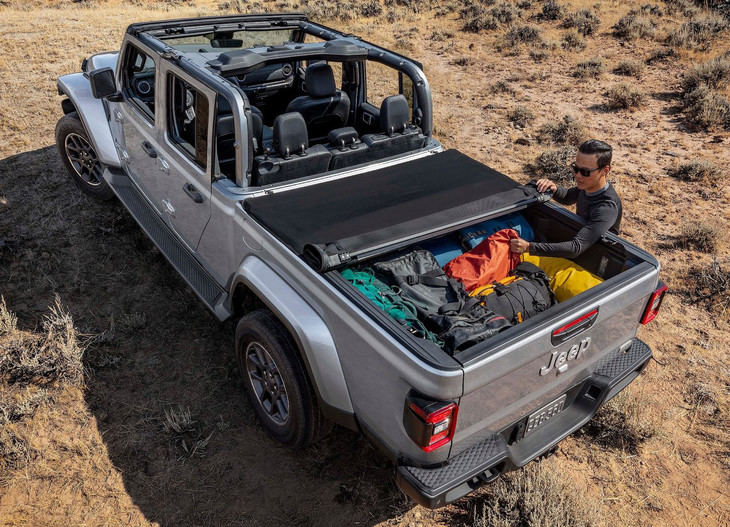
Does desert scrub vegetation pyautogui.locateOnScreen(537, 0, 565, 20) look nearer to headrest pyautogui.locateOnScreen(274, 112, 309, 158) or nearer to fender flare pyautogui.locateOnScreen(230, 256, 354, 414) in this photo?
headrest pyautogui.locateOnScreen(274, 112, 309, 158)

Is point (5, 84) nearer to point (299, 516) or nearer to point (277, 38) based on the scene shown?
point (277, 38)

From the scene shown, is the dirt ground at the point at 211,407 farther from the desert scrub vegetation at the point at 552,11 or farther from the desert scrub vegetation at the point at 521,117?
the desert scrub vegetation at the point at 552,11

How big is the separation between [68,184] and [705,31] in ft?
42.9

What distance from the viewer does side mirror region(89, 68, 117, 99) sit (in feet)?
15.0

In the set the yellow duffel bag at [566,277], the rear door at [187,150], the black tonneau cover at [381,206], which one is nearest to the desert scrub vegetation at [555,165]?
the black tonneau cover at [381,206]

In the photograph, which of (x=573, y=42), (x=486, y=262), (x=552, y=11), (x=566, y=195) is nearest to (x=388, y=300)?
(x=486, y=262)

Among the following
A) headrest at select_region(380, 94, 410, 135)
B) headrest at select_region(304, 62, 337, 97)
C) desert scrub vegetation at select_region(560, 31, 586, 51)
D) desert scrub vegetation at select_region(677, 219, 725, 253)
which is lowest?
desert scrub vegetation at select_region(677, 219, 725, 253)

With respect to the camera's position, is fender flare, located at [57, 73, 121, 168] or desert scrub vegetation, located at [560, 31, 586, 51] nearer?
fender flare, located at [57, 73, 121, 168]

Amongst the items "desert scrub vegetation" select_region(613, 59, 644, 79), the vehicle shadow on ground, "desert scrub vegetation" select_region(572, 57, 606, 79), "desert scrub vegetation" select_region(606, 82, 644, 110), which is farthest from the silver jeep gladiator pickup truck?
"desert scrub vegetation" select_region(613, 59, 644, 79)

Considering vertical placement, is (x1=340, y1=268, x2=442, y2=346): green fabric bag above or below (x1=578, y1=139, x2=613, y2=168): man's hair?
below

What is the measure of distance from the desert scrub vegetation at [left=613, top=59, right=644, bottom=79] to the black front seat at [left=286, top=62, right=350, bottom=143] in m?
8.54

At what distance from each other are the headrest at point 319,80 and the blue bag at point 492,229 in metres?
1.64

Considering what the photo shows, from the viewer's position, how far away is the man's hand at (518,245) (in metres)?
3.46

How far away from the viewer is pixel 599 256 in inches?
139
